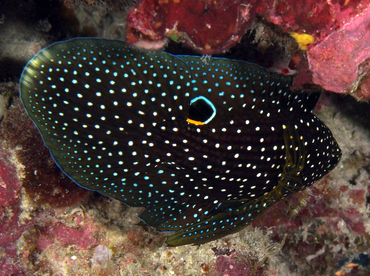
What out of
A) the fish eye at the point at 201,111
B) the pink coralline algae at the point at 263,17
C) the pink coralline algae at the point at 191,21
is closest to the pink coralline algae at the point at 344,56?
the pink coralline algae at the point at 263,17

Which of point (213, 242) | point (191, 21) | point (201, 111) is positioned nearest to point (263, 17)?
point (191, 21)

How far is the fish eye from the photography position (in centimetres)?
295

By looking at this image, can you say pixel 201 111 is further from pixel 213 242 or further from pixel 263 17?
pixel 213 242

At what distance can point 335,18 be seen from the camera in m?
2.33

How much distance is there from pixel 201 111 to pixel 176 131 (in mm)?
375

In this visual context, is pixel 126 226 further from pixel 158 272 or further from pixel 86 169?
pixel 86 169

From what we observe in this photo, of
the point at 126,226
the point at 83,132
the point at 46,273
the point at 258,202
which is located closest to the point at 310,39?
the point at 258,202

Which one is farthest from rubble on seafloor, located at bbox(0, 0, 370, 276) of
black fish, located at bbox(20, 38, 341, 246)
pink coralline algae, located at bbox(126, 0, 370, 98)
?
black fish, located at bbox(20, 38, 341, 246)

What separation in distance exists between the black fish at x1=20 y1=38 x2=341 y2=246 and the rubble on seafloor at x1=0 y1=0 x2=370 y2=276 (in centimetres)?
41

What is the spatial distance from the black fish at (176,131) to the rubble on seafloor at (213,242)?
1.36 ft

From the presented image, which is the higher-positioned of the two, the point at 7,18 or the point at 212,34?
the point at 212,34

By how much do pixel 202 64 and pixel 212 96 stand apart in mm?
367

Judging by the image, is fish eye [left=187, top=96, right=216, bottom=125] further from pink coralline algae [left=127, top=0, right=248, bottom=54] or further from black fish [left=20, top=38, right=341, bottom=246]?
pink coralline algae [left=127, top=0, right=248, bottom=54]

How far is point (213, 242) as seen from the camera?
151 inches
